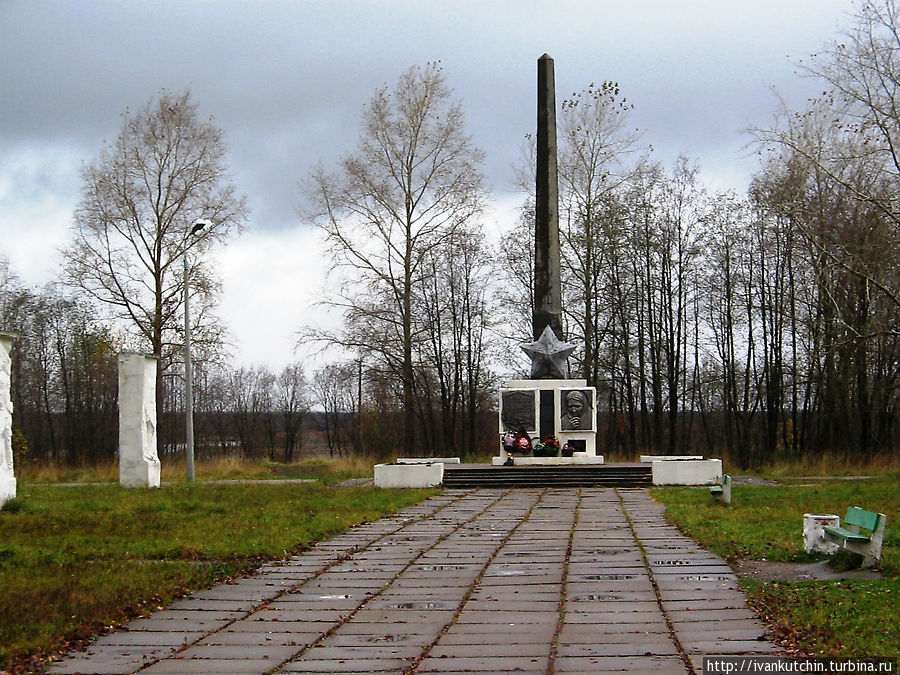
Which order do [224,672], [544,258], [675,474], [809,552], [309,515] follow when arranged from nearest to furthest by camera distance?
[224,672]
[809,552]
[309,515]
[675,474]
[544,258]

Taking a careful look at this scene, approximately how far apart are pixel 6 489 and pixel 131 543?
560 centimetres

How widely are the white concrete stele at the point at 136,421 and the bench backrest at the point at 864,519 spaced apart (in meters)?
17.0

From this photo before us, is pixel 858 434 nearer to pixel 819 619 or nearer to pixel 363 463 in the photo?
pixel 363 463

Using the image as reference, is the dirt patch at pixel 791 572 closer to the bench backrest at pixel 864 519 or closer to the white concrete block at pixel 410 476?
the bench backrest at pixel 864 519

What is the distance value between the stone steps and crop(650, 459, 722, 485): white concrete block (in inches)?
14.4

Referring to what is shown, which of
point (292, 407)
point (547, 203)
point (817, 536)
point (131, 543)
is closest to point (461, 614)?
point (817, 536)

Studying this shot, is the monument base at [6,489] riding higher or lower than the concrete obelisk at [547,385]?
lower

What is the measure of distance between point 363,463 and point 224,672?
1066 inches

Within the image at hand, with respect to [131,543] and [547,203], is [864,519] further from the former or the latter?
[547,203]

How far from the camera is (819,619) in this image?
725cm

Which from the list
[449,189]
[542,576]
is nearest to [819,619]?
[542,576]

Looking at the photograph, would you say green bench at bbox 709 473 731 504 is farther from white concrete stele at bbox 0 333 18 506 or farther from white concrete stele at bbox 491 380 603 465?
white concrete stele at bbox 0 333 18 506

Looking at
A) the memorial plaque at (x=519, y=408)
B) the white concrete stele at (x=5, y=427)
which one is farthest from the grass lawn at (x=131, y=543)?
the memorial plaque at (x=519, y=408)

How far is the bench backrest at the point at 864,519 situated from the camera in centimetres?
957
